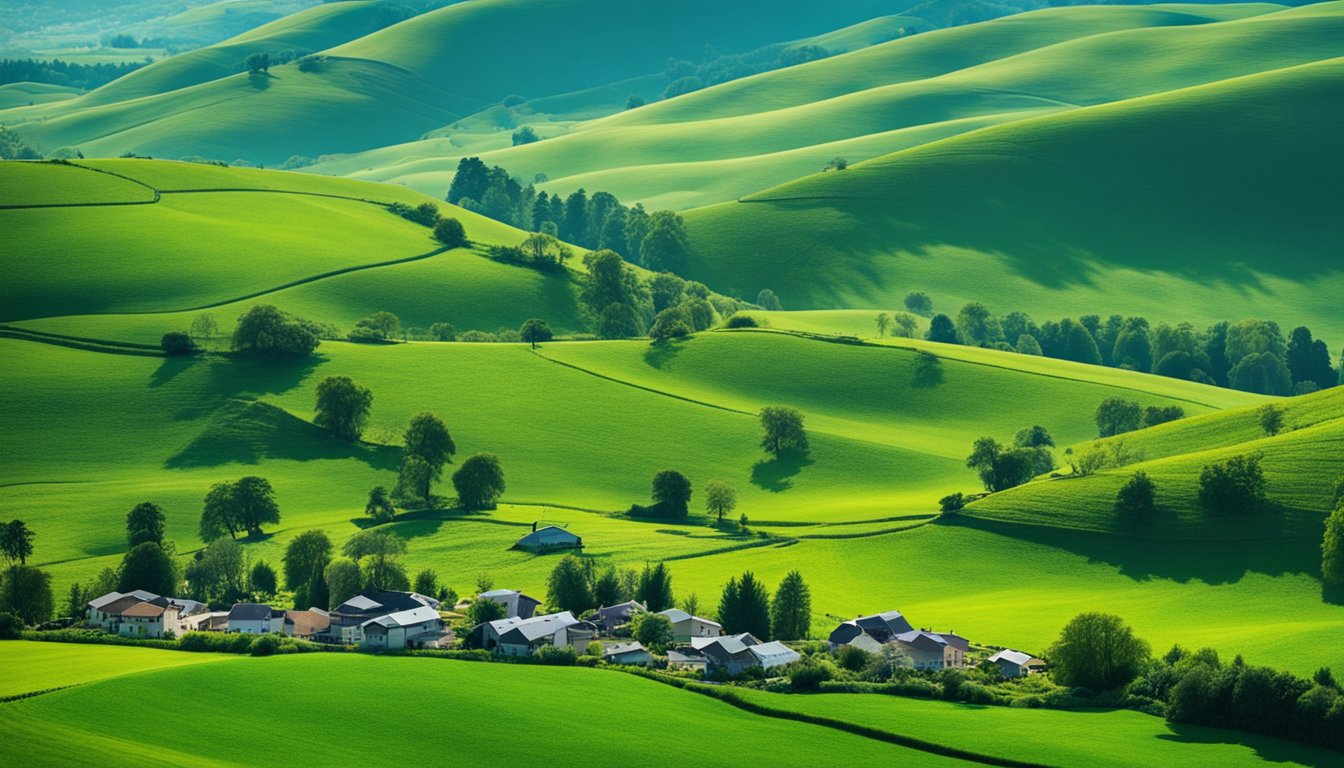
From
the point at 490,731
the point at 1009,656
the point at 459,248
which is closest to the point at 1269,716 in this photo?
the point at 1009,656

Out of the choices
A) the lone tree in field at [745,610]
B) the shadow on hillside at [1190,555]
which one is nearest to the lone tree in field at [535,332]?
the shadow on hillside at [1190,555]

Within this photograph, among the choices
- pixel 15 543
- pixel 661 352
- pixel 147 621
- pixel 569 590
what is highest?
pixel 661 352

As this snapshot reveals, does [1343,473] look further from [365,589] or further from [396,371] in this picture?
[396,371]

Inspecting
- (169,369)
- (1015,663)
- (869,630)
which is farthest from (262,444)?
(1015,663)

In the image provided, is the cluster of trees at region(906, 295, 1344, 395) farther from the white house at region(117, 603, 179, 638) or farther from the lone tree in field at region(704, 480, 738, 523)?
the white house at region(117, 603, 179, 638)

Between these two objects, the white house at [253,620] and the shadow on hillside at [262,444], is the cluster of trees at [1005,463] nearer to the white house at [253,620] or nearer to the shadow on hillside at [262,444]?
the shadow on hillside at [262,444]

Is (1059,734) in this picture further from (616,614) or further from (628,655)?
Result: (616,614)
